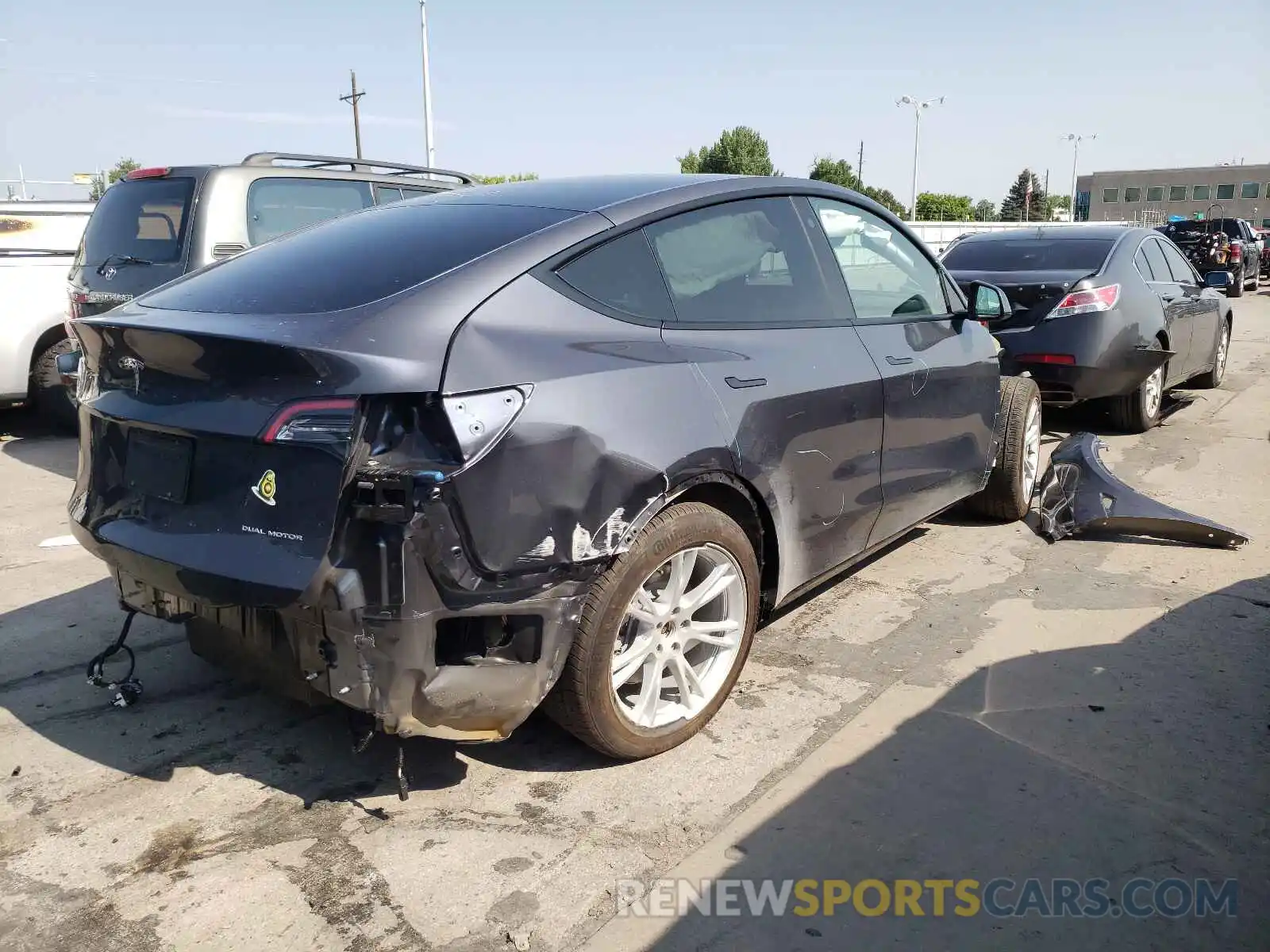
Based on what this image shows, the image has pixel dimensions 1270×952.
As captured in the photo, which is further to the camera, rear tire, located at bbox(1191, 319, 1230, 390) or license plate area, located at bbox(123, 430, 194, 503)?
rear tire, located at bbox(1191, 319, 1230, 390)

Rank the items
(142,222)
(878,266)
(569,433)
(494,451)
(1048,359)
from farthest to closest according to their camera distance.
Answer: (1048,359) < (142,222) < (878,266) < (569,433) < (494,451)

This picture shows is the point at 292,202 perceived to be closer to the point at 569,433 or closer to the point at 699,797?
the point at 569,433

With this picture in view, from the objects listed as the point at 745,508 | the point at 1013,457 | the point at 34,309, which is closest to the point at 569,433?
the point at 745,508

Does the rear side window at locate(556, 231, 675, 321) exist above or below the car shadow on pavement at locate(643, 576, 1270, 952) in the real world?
above

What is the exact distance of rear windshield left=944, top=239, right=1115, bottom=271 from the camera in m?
7.40

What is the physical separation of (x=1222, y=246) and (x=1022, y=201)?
103m

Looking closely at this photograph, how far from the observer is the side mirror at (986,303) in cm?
469

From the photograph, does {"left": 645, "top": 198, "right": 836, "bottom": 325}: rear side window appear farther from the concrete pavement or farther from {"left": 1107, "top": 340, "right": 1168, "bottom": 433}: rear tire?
{"left": 1107, "top": 340, "right": 1168, "bottom": 433}: rear tire

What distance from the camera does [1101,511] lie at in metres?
5.27

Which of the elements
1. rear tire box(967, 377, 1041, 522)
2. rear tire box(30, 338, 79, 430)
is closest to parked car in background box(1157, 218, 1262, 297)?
rear tire box(967, 377, 1041, 522)

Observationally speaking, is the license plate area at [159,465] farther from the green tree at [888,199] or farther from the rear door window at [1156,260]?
the green tree at [888,199]

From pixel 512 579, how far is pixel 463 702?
332 mm

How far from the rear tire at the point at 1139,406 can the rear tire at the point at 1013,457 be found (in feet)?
8.55

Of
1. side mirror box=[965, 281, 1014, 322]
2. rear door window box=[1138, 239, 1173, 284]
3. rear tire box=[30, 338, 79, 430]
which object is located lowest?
rear tire box=[30, 338, 79, 430]
